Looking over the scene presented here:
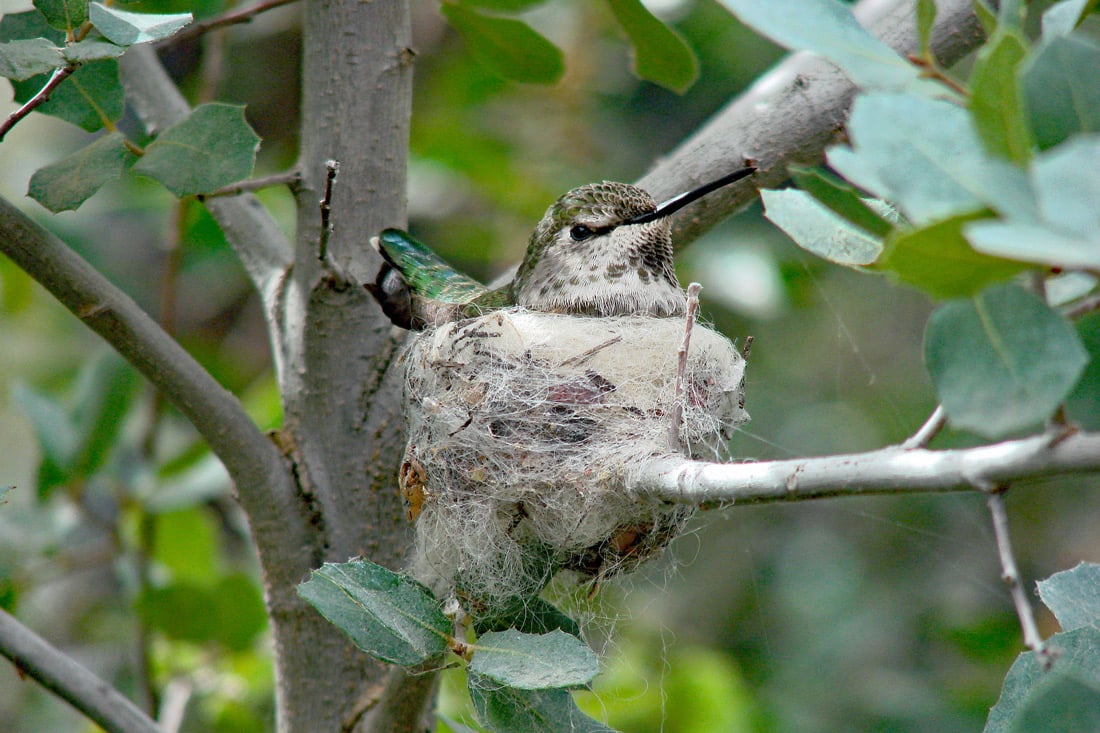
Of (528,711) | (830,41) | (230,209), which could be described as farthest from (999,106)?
(230,209)

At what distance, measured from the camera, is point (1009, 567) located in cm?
74

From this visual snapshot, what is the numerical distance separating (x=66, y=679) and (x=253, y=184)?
0.78 meters

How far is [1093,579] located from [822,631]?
10.3 feet

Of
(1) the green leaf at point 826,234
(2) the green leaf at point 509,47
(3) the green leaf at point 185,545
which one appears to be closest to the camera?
(1) the green leaf at point 826,234

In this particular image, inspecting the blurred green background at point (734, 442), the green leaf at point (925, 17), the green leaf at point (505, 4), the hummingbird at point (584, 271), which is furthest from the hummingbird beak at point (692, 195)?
the blurred green background at point (734, 442)

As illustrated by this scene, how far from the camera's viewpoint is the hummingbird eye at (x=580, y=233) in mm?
2266

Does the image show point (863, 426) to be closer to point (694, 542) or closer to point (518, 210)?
point (694, 542)

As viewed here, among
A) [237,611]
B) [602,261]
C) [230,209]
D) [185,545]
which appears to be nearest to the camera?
[230,209]

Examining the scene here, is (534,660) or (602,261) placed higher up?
(534,660)

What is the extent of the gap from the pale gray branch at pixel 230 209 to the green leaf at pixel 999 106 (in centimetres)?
140

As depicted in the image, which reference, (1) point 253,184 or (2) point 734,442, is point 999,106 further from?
(2) point 734,442

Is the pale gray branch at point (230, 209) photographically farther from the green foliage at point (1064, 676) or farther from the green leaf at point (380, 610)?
the green foliage at point (1064, 676)

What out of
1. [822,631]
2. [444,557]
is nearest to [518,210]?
[822,631]

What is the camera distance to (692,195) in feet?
6.41
